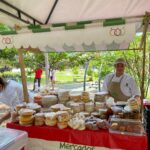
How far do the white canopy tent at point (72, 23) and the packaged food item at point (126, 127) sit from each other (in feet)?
2.74

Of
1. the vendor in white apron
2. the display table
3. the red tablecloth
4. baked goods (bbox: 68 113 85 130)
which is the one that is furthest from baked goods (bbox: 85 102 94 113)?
the vendor in white apron

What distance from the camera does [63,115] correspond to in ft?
7.17

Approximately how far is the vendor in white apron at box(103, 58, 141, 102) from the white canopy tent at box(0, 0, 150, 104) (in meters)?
0.84

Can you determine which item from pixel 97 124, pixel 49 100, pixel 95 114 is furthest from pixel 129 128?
pixel 49 100

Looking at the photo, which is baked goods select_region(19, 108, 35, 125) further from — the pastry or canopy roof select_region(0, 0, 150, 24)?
canopy roof select_region(0, 0, 150, 24)

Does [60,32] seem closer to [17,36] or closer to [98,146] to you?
[17,36]

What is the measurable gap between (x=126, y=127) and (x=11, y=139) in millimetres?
1038

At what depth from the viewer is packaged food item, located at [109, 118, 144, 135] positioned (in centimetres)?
196

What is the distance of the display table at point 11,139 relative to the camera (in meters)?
1.70

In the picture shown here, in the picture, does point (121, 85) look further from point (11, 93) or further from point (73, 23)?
point (11, 93)

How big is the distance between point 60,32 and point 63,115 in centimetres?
98

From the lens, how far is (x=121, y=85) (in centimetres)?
352

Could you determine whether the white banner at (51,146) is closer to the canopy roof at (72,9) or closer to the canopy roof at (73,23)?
the canopy roof at (73,23)

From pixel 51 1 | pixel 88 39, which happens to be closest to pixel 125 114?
pixel 88 39
